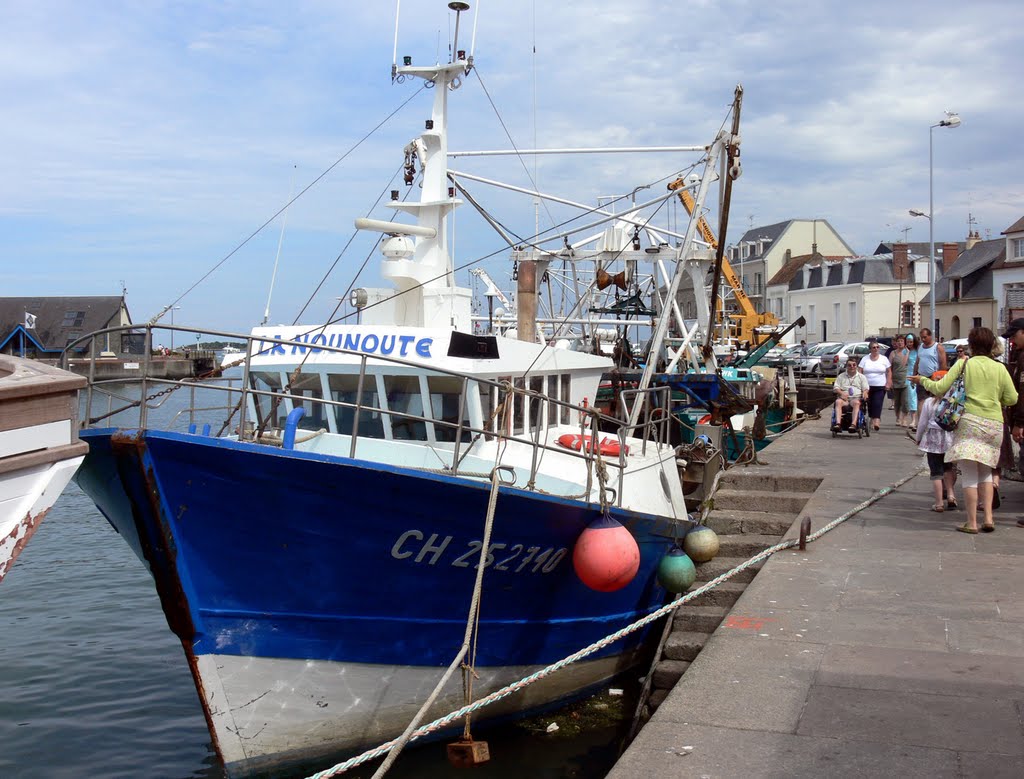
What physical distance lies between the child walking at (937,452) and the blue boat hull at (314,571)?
345cm

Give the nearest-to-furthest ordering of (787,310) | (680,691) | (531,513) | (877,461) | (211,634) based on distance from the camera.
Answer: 1. (680,691)
2. (211,634)
3. (531,513)
4. (877,461)
5. (787,310)

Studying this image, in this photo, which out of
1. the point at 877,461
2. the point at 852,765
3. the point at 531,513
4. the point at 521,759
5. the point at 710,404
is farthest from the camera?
the point at 710,404

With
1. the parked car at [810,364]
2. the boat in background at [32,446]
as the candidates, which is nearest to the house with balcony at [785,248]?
the parked car at [810,364]

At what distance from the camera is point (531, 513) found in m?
6.87

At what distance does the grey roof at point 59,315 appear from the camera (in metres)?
69.6

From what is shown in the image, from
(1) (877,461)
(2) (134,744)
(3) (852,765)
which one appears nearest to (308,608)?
(2) (134,744)

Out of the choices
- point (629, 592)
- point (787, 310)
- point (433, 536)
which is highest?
point (787, 310)

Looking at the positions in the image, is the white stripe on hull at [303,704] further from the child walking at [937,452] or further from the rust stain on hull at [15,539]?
the child walking at [937,452]

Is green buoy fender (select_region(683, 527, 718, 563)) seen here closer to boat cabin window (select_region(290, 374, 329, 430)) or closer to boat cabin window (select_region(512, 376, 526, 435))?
boat cabin window (select_region(512, 376, 526, 435))

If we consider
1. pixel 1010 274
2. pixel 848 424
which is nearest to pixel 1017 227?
pixel 1010 274

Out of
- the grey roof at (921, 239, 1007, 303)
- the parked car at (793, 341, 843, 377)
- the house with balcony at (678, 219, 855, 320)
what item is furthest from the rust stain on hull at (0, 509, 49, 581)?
the house with balcony at (678, 219, 855, 320)

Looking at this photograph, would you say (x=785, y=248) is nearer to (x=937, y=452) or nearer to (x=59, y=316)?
(x=59, y=316)

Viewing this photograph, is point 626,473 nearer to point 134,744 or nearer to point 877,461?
point 134,744

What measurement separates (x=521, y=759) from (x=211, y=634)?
8.71ft
